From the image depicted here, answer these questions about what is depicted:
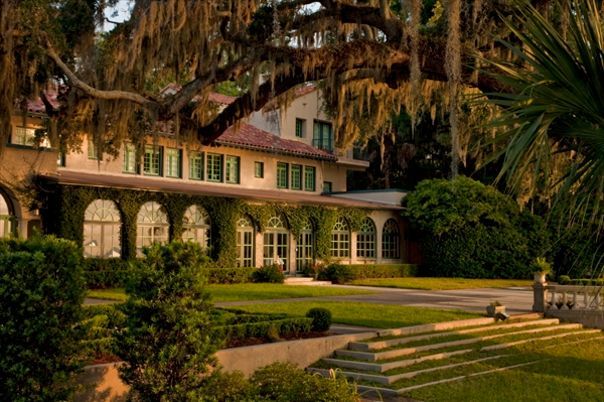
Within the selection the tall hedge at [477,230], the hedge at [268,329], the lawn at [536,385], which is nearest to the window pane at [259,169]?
the tall hedge at [477,230]

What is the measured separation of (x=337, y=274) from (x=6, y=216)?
14.4 meters

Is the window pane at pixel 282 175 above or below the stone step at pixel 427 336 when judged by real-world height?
above

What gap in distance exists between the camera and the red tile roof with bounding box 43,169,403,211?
26680mm

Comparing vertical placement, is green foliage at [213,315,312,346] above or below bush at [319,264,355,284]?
below

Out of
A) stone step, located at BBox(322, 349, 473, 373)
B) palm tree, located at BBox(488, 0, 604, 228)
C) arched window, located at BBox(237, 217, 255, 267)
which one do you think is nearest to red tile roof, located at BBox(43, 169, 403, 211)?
arched window, located at BBox(237, 217, 255, 267)

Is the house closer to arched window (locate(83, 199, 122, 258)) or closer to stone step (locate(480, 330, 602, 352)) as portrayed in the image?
arched window (locate(83, 199, 122, 258))

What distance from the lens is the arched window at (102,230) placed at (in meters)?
26.8

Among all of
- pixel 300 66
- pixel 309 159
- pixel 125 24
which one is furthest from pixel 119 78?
pixel 309 159

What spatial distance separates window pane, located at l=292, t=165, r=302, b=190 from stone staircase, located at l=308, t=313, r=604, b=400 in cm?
2144

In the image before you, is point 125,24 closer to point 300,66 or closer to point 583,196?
point 300,66

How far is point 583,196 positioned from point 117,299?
1569 centimetres

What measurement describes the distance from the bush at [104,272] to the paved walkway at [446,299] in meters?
7.71

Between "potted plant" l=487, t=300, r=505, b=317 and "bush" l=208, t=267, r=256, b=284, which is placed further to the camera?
"bush" l=208, t=267, r=256, b=284

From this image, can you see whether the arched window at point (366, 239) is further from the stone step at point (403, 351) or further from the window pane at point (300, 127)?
the stone step at point (403, 351)
